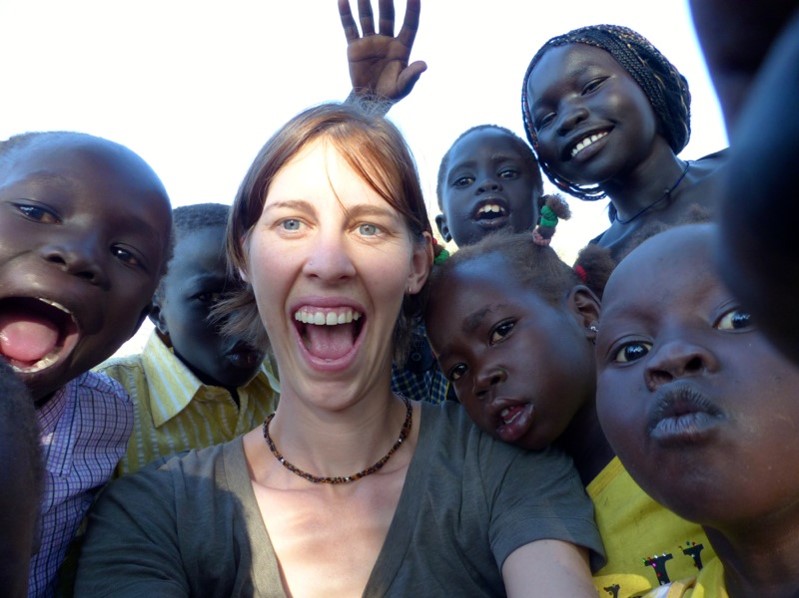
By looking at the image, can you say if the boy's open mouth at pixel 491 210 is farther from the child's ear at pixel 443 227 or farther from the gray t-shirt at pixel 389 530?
the gray t-shirt at pixel 389 530

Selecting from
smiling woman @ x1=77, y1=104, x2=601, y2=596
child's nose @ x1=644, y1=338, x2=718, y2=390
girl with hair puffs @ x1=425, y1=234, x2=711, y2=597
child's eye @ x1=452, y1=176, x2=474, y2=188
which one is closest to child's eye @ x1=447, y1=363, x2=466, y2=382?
girl with hair puffs @ x1=425, y1=234, x2=711, y2=597

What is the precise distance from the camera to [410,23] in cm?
343

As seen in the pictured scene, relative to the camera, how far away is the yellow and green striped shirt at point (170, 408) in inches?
105

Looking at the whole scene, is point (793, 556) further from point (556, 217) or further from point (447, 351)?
point (556, 217)

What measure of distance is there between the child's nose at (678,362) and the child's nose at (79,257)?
4.27 feet

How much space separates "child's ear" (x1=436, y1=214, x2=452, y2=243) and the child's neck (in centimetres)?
195

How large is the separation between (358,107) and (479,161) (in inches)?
57.3

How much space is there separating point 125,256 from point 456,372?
1.02 metres

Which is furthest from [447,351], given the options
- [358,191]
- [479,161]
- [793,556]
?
[479,161]

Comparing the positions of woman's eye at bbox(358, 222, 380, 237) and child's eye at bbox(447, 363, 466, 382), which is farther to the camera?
child's eye at bbox(447, 363, 466, 382)

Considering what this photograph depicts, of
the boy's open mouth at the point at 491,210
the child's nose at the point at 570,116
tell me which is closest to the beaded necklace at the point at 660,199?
the child's nose at the point at 570,116

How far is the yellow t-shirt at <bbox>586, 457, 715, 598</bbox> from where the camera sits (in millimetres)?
1718

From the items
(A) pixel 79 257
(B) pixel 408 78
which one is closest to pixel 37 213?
(A) pixel 79 257

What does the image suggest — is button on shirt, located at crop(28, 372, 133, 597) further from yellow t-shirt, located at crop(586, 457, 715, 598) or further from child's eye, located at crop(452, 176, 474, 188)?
child's eye, located at crop(452, 176, 474, 188)
